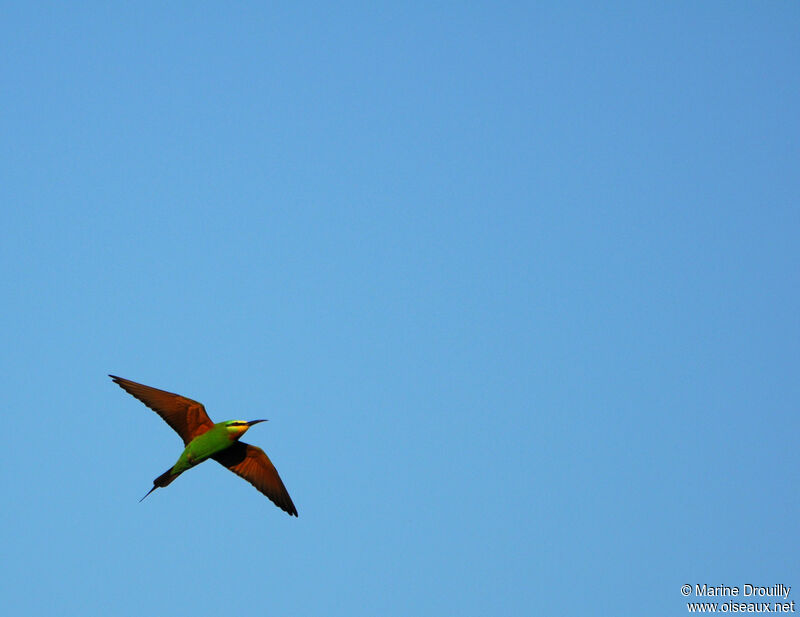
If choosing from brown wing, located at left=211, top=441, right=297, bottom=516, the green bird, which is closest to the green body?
the green bird

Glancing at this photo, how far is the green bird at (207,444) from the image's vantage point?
29.1 meters

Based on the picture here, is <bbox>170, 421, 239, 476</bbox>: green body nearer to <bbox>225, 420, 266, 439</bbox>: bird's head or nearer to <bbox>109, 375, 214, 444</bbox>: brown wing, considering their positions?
<bbox>225, 420, 266, 439</bbox>: bird's head

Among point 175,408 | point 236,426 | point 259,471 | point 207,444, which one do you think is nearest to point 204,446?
point 207,444

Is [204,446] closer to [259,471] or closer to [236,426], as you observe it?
[236,426]

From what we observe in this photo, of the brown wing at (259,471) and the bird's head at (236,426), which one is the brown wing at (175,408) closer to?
the bird's head at (236,426)

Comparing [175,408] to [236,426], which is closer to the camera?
[236,426]

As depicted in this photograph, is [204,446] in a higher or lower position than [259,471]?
lower

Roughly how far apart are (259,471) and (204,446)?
8.90 ft

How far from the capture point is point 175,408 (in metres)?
29.8

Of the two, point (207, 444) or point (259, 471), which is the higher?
point (259, 471)

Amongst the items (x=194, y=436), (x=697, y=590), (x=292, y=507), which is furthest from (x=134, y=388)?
(x=697, y=590)

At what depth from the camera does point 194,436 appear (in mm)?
29828

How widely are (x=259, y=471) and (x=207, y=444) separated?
272 cm

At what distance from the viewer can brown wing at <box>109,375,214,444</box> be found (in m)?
29.6
